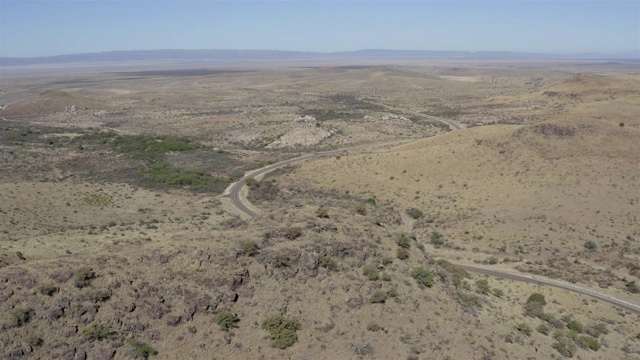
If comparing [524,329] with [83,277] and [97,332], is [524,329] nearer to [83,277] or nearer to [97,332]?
[97,332]

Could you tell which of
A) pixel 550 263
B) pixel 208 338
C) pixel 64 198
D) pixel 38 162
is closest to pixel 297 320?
pixel 208 338

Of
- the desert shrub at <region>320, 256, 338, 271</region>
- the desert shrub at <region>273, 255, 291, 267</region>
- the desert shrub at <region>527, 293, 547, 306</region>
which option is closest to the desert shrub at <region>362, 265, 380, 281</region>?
the desert shrub at <region>320, 256, 338, 271</region>

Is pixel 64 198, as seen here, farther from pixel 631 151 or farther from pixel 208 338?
pixel 631 151

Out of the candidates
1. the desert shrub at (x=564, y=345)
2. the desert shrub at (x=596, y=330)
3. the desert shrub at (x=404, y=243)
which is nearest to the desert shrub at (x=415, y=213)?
the desert shrub at (x=404, y=243)

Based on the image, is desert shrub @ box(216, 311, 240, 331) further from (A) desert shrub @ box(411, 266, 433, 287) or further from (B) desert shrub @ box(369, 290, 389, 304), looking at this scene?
(A) desert shrub @ box(411, 266, 433, 287)

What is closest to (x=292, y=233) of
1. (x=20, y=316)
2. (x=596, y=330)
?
(x=20, y=316)

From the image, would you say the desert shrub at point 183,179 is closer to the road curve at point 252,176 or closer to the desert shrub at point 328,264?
the road curve at point 252,176
